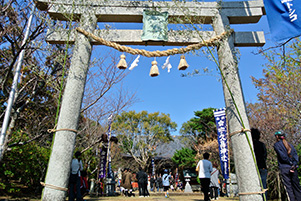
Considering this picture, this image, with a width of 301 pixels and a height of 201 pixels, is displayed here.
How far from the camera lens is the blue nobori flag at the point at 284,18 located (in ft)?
12.2

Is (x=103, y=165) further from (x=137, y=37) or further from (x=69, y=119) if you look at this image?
(x=137, y=37)

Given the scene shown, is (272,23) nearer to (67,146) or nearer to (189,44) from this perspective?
(189,44)

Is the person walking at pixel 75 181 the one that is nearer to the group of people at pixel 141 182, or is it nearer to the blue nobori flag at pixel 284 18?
the group of people at pixel 141 182

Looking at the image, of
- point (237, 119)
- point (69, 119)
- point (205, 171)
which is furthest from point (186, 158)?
point (69, 119)

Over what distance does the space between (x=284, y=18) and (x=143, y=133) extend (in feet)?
74.0

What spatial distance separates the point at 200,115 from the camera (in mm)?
21188

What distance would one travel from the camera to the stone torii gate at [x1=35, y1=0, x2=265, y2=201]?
3.66m

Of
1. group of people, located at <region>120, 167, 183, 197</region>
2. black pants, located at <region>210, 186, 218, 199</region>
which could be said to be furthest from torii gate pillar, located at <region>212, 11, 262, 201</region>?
group of people, located at <region>120, 167, 183, 197</region>

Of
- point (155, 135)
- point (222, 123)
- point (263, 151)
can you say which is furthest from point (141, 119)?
point (263, 151)

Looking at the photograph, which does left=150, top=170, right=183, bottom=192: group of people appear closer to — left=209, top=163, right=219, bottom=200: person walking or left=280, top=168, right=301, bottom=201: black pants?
left=209, top=163, right=219, bottom=200: person walking

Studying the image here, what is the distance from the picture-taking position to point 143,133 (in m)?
25.4

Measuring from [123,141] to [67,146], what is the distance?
834 inches

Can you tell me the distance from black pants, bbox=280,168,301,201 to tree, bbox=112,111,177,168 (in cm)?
1989

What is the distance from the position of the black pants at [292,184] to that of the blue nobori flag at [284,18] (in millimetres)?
2652
